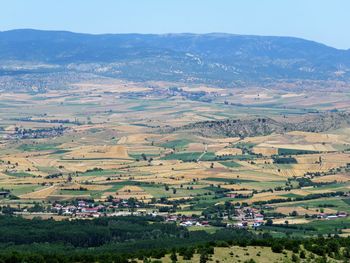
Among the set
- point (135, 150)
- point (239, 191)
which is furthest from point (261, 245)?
point (135, 150)

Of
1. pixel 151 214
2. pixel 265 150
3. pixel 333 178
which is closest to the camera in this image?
pixel 151 214

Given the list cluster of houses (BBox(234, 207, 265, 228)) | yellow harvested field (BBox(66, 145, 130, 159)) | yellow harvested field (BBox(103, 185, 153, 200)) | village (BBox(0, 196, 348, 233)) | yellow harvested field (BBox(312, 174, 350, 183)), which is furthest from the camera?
yellow harvested field (BBox(66, 145, 130, 159))

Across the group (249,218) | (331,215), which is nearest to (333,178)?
(331,215)

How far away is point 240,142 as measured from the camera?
180250 mm

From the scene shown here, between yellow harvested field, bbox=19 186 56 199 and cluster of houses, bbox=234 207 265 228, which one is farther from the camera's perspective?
yellow harvested field, bbox=19 186 56 199

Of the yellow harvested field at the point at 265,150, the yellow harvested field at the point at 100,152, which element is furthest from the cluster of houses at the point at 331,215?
the yellow harvested field at the point at 100,152

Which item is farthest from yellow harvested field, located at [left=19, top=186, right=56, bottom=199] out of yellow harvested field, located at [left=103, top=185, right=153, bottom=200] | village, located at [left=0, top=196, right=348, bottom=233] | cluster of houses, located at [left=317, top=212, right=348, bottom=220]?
cluster of houses, located at [left=317, top=212, right=348, bottom=220]

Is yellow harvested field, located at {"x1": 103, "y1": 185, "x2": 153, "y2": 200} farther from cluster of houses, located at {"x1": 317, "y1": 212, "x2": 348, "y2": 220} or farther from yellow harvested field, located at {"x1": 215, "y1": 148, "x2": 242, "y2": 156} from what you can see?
yellow harvested field, located at {"x1": 215, "y1": 148, "x2": 242, "y2": 156}

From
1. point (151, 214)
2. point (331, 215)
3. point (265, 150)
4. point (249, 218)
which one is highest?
point (265, 150)

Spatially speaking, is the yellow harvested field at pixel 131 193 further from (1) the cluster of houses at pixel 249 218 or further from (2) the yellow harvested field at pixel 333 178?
(2) the yellow harvested field at pixel 333 178

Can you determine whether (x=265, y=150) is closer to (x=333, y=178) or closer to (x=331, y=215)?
(x=333, y=178)

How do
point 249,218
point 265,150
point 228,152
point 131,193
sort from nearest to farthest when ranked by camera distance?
point 249,218 → point 131,193 → point 228,152 → point 265,150

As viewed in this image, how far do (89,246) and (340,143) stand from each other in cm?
10229

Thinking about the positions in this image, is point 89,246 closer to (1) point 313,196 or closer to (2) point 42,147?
(1) point 313,196
